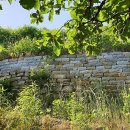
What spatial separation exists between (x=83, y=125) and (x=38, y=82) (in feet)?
12.3

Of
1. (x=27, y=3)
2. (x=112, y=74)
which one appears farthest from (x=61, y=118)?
(x=27, y=3)

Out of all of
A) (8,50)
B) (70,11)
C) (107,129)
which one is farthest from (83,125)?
(8,50)

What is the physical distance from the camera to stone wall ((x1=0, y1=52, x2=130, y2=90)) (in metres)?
9.53

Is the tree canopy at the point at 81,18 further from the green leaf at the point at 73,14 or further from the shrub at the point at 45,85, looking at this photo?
the shrub at the point at 45,85

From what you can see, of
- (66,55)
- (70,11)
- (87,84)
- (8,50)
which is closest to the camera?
(70,11)

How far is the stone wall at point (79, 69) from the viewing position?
953 centimetres

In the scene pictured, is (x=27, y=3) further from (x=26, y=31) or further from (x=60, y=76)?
(x=26, y=31)

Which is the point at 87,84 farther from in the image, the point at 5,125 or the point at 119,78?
the point at 5,125

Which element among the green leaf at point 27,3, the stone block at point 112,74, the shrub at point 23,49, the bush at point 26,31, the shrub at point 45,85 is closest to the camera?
the green leaf at point 27,3

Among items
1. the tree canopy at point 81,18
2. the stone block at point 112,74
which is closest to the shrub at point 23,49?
the stone block at point 112,74

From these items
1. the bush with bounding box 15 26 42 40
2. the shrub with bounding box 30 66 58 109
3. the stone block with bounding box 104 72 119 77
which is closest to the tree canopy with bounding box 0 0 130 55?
the shrub with bounding box 30 66 58 109

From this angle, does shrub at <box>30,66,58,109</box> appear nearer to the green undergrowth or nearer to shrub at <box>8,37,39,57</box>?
shrub at <box>8,37,39,57</box>

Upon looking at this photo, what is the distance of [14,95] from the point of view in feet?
30.8

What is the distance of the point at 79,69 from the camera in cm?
1002
